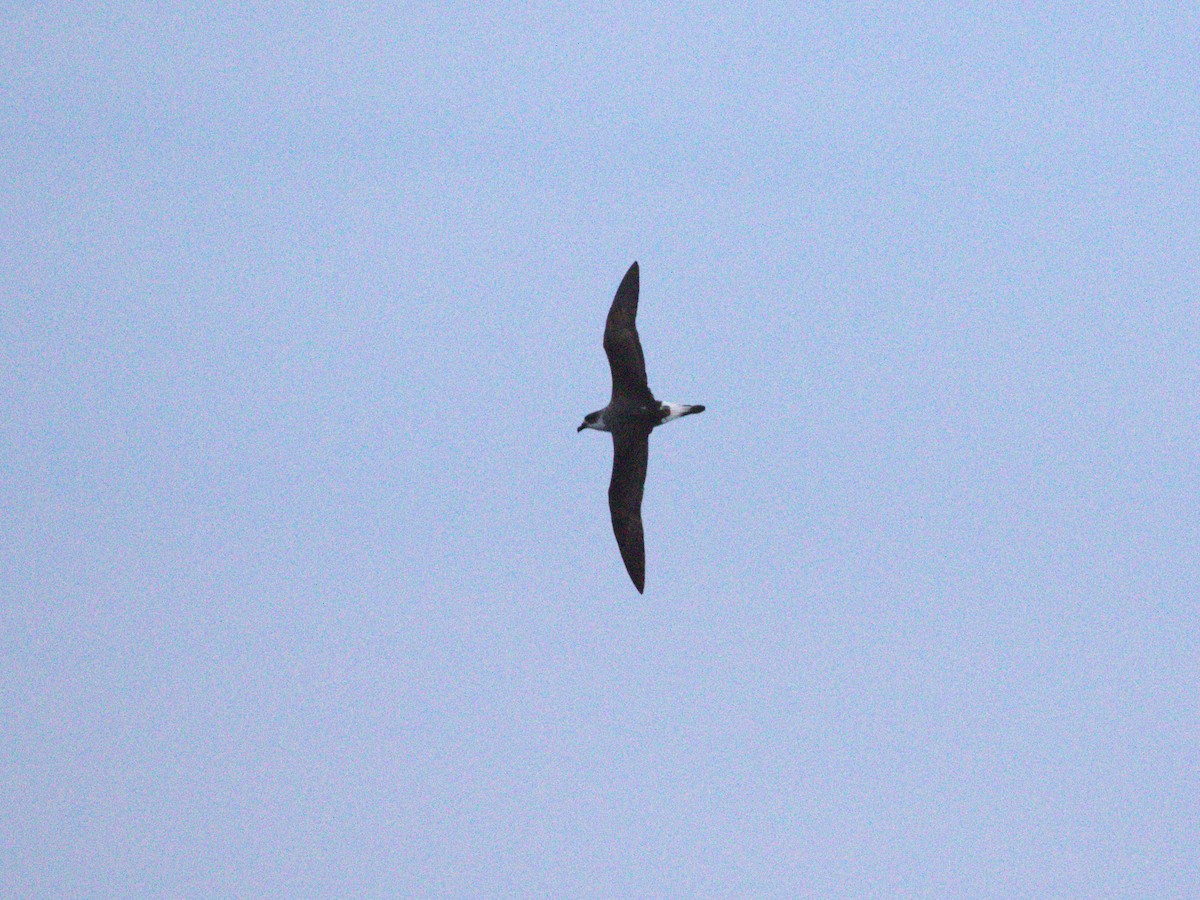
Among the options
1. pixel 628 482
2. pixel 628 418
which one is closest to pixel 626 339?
pixel 628 418

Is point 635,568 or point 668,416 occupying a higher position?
point 668,416

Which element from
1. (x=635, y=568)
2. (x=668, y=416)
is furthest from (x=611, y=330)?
(x=635, y=568)

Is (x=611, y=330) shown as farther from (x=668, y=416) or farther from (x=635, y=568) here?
(x=635, y=568)

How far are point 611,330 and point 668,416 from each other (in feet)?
9.43

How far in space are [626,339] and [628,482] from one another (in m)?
4.04

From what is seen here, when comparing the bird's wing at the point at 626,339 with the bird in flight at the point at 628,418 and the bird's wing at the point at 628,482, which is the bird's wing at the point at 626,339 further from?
the bird's wing at the point at 628,482

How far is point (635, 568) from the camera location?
173 ft

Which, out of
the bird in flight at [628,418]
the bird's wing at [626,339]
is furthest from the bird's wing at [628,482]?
the bird's wing at [626,339]

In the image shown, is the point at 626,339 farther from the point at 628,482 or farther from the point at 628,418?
the point at 628,482

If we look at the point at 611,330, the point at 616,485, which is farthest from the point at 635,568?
the point at 611,330

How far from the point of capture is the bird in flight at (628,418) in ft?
172

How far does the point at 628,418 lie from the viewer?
175 feet

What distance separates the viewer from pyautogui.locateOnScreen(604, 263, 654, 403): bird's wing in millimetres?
52375

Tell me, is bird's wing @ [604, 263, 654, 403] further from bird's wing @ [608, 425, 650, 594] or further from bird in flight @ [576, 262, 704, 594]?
bird's wing @ [608, 425, 650, 594]
